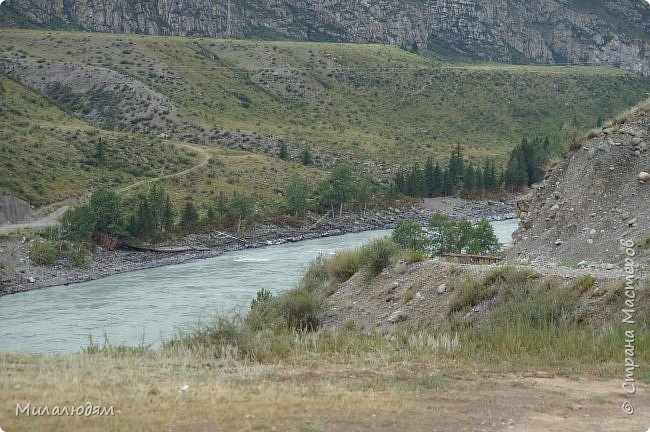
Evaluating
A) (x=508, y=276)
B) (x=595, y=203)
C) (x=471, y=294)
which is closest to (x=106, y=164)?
(x=595, y=203)

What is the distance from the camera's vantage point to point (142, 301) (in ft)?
120

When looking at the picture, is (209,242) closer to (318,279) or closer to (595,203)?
(318,279)

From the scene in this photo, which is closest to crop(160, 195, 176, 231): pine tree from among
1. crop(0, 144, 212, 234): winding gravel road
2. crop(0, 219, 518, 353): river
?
crop(0, 219, 518, 353): river

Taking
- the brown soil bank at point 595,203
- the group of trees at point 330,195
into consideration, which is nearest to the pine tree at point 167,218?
the group of trees at point 330,195

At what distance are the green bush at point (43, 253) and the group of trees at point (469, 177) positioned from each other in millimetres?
38830

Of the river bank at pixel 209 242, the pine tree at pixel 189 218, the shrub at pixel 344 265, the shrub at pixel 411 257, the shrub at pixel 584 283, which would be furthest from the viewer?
the pine tree at pixel 189 218

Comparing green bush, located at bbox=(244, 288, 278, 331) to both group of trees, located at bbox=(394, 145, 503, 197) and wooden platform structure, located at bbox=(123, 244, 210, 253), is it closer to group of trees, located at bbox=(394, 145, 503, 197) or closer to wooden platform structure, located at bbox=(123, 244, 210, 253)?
wooden platform structure, located at bbox=(123, 244, 210, 253)

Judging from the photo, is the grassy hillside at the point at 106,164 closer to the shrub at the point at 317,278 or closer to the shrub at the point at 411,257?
the shrub at the point at 317,278

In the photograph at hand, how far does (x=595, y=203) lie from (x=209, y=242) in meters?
39.3

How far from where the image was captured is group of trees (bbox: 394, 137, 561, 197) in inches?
3118

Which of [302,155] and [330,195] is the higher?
[302,155]

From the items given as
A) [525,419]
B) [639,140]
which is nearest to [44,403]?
[525,419]

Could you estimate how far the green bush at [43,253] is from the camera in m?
46.5

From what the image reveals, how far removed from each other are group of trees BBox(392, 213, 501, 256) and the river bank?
17614 mm
